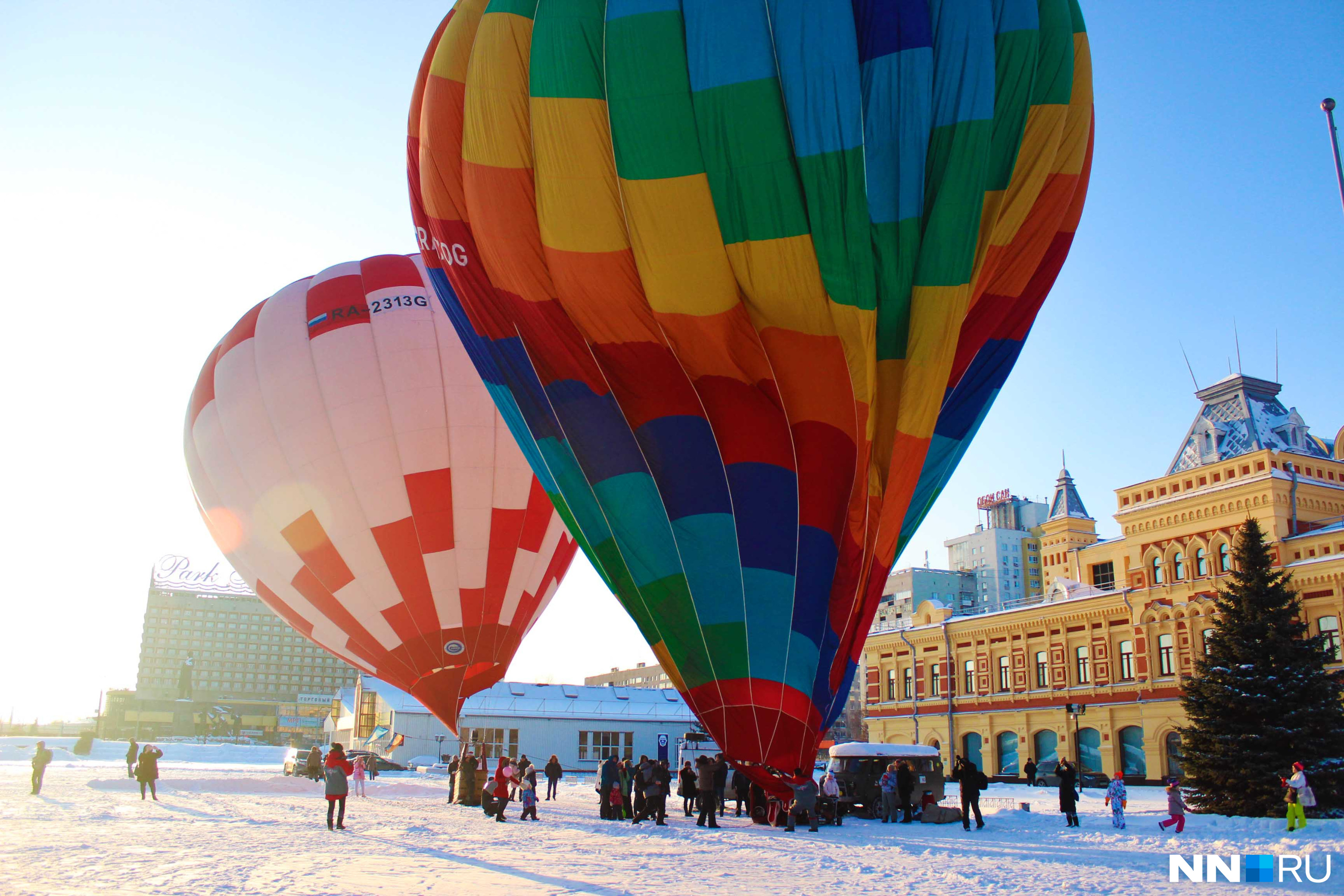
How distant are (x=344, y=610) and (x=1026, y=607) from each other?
3124 centimetres

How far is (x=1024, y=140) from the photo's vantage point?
10797 millimetres

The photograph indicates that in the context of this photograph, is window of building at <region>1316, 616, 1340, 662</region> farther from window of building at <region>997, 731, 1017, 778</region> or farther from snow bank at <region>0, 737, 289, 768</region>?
snow bank at <region>0, 737, 289, 768</region>

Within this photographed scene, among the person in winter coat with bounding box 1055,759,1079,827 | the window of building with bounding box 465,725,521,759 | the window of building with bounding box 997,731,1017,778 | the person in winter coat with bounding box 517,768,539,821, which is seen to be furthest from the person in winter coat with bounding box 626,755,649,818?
the window of building with bounding box 997,731,1017,778

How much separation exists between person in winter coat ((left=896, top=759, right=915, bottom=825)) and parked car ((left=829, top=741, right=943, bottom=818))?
0.33 meters

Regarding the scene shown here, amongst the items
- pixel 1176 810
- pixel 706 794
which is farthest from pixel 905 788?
pixel 706 794

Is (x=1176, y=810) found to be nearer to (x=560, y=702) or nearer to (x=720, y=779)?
(x=720, y=779)

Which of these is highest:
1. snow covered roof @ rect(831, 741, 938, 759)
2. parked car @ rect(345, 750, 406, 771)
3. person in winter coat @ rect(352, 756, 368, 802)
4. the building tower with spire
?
the building tower with spire

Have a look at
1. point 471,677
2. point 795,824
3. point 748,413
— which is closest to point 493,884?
point 748,413

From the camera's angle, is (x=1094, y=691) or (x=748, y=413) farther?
(x=1094, y=691)

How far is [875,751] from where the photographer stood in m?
19.0

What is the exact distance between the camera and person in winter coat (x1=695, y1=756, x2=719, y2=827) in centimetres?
1512

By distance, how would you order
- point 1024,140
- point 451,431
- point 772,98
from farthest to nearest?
point 451,431, point 1024,140, point 772,98

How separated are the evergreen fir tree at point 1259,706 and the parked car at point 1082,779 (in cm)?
1183

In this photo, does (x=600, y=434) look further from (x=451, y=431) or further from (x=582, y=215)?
(x=451, y=431)
